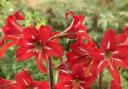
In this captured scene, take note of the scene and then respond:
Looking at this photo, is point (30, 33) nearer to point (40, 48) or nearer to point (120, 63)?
point (40, 48)

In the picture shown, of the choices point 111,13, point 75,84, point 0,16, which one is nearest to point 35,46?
point 75,84

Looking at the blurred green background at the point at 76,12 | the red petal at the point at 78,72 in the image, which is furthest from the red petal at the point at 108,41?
the blurred green background at the point at 76,12

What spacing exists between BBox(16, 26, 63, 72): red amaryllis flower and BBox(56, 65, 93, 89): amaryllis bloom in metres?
0.12

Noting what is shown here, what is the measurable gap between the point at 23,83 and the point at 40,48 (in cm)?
19

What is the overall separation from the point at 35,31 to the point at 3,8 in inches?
140

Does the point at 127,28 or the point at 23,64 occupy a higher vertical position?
the point at 127,28

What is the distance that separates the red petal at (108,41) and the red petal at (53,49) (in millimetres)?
167

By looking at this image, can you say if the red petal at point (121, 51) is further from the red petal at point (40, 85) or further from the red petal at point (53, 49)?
the red petal at point (40, 85)

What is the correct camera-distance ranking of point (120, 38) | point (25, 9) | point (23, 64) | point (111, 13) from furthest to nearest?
point (111, 13)
point (25, 9)
point (23, 64)
point (120, 38)

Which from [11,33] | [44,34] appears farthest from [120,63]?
[11,33]

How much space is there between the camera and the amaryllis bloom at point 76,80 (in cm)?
198

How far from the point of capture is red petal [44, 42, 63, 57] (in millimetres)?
1896

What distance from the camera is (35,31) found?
1.93 m

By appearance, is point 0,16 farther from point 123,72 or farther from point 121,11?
point 121,11
